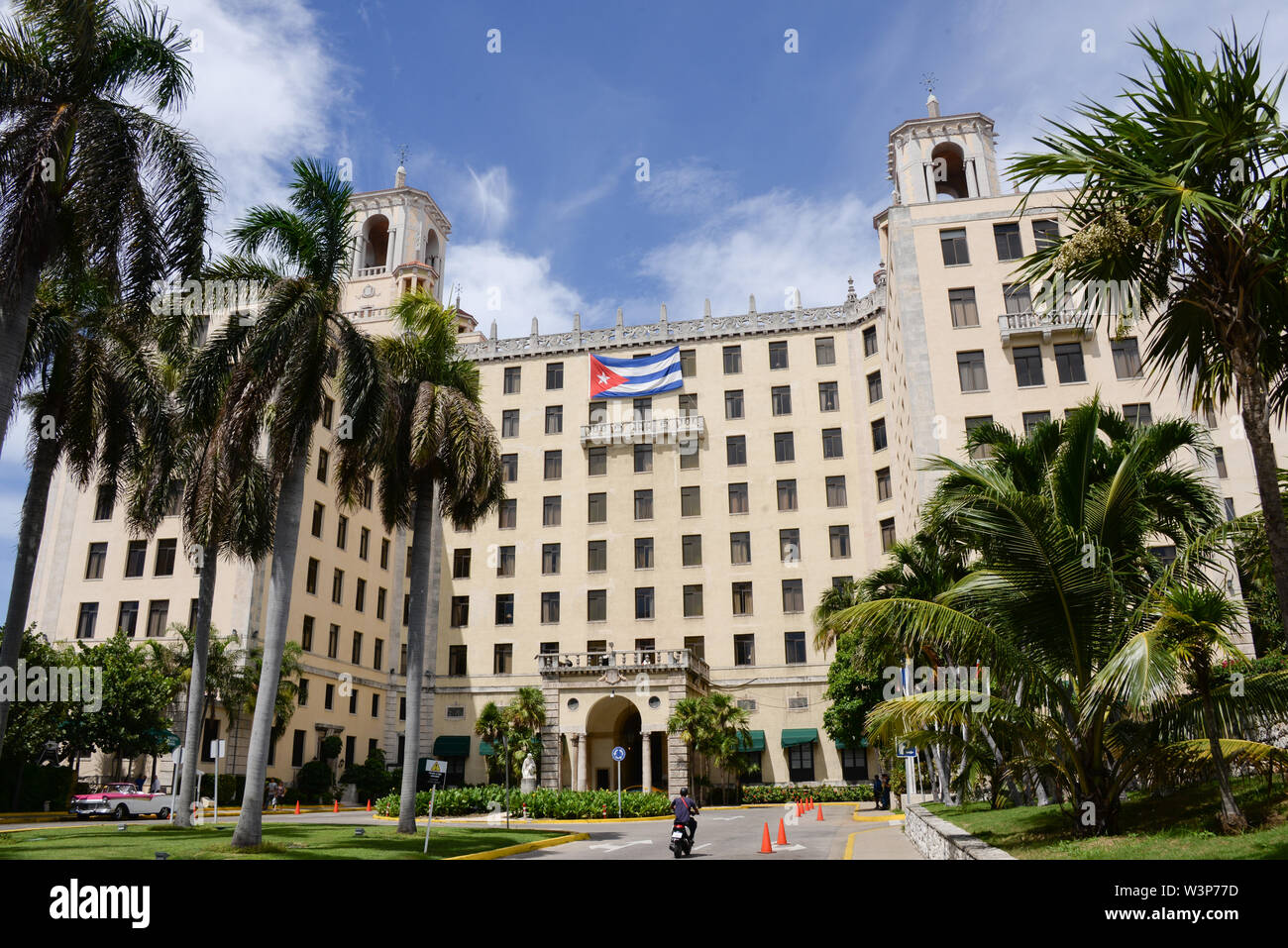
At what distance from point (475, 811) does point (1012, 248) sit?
1428 inches

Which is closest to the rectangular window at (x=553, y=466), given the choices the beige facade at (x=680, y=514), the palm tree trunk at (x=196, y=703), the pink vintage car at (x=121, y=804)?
the beige facade at (x=680, y=514)

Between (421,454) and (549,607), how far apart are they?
109 feet

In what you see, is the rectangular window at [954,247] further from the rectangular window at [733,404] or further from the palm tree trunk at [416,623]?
the palm tree trunk at [416,623]

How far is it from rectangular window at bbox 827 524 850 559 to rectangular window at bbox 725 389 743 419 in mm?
9292

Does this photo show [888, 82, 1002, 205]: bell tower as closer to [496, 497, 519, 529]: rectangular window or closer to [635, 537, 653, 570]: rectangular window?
[635, 537, 653, 570]: rectangular window

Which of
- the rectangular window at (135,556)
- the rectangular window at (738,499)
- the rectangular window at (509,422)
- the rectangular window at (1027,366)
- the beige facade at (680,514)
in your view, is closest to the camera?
the rectangular window at (1027,366)

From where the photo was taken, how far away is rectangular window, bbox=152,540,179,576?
4575 centimetres

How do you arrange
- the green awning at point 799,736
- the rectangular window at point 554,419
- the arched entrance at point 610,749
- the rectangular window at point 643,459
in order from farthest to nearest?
1. the rectangular window at point 554,419
2. the rectangular window at point 643,459
3. the green awning at point 799,736
4. the arched entrance at point 610,749

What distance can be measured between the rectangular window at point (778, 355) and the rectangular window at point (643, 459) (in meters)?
9.31

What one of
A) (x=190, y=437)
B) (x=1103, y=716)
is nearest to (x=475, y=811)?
(x=190, y=437)

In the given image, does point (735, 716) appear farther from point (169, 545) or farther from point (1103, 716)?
point (1103, 716)

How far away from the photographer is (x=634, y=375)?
57.2 m

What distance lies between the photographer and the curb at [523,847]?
1867cm

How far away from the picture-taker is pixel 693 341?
191 feet
